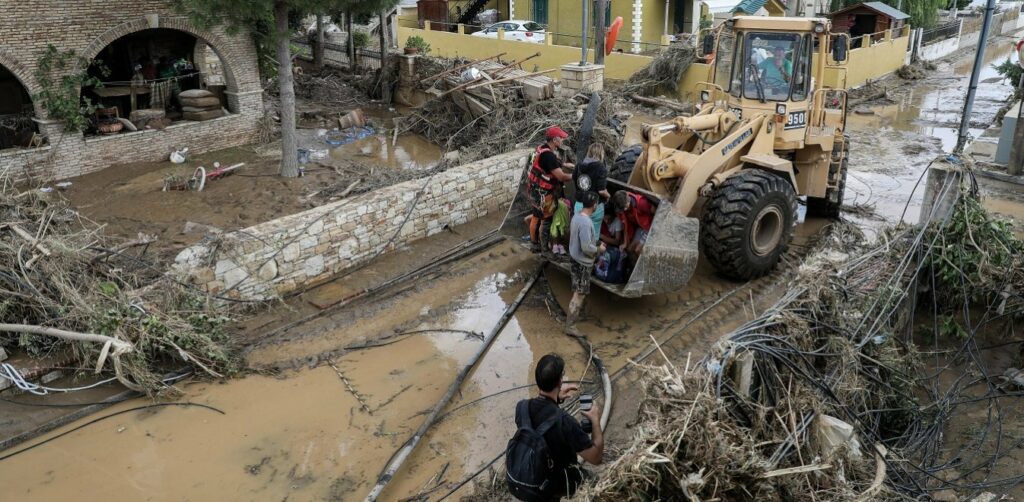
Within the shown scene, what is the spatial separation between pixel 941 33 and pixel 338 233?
3105cm

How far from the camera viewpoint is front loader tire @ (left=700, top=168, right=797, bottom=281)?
795 centimetres

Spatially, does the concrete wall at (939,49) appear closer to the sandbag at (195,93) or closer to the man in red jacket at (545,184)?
the man in red jacket at (545,184)

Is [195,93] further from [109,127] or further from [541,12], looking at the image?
[541,12]

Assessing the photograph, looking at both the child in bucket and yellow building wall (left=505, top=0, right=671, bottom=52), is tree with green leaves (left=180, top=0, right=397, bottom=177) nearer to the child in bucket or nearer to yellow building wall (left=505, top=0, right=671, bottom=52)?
the child in bucket

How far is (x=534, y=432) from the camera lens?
12.7 ft

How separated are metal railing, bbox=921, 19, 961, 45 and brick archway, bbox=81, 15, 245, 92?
25744mm

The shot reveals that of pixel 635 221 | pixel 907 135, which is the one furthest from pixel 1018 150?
pixel 635 221

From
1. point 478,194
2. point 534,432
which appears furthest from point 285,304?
point 534,432

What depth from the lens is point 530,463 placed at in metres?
3.83

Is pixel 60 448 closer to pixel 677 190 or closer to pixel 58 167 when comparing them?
pixel 677 190

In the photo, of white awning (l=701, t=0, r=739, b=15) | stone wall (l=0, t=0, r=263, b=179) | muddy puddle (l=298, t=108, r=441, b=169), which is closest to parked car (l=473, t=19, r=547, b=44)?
white awning (l=701, t=0, r=739, b=15)

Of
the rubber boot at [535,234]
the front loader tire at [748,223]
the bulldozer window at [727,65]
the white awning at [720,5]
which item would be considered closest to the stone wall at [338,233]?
the rubber boot at [535,234]

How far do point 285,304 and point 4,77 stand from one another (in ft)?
32.5

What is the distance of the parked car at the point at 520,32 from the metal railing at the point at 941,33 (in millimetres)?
14907
